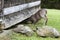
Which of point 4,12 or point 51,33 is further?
point 51,33

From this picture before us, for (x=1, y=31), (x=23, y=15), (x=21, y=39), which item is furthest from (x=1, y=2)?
(x=23, y=15)

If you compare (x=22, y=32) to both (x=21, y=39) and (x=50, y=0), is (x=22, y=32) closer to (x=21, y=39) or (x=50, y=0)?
(x=21, y=39)

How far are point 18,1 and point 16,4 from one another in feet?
1.47

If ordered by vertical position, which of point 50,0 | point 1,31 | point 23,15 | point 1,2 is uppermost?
point 1,2

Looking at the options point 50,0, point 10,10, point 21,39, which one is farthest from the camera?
point 50,0

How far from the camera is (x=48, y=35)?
8219 millimetres

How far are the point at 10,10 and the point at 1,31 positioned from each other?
1.35 meters

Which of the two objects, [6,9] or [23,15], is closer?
[6,9]

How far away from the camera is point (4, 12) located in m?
7.39

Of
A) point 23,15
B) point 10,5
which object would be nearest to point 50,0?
point 23,15

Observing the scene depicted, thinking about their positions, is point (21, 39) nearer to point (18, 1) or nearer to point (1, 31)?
point (1, 31)

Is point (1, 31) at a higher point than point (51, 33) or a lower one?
higher

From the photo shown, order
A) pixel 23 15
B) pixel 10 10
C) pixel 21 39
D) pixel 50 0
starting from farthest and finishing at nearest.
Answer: pixel 50 0, pixel 23 15, pixel 10 10, pixel 21 39

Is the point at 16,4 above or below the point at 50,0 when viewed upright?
above
